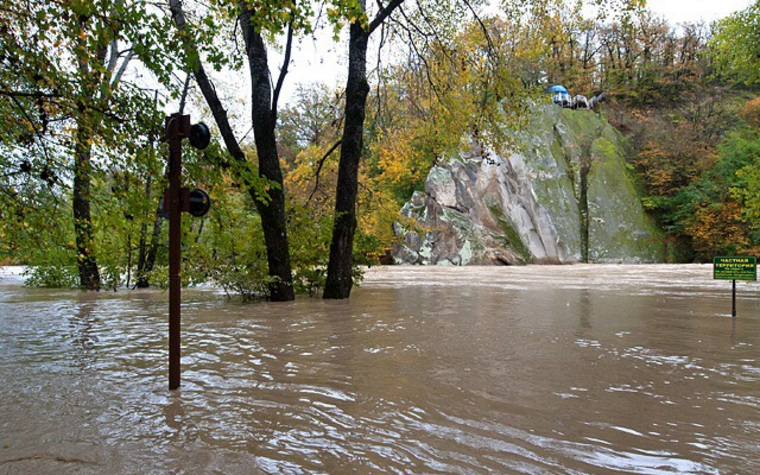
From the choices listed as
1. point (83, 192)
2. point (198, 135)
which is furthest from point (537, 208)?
point (198, 135)

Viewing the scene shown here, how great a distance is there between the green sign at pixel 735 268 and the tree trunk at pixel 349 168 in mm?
6831

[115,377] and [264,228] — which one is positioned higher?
[264,228]

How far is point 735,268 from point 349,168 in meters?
7.29

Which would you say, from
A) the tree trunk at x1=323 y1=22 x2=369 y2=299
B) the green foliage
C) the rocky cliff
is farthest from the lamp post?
the rocky cliff

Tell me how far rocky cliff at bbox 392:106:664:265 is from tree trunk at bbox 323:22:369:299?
63.9 ft

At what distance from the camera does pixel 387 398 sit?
355cm

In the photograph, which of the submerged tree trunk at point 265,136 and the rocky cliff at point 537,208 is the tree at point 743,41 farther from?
the rocky cliff at point 537,208

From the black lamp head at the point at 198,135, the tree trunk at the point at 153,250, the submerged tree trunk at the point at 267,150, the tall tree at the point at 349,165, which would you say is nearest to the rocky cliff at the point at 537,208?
the tree trunk at the point at 153,250

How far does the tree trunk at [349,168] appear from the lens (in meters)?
10.7

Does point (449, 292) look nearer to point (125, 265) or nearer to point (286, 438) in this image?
point (125, 265)

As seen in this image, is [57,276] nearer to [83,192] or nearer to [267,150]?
[267,150]

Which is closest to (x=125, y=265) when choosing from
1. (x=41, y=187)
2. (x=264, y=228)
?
(x=264, y=228)

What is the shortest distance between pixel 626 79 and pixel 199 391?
49.4 m

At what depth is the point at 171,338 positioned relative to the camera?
3670 millimetres
